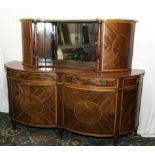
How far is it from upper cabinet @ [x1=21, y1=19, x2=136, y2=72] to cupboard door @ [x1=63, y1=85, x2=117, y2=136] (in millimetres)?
304

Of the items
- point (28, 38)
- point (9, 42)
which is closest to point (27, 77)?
point (28, 38)

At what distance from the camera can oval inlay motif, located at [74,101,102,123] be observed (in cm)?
237

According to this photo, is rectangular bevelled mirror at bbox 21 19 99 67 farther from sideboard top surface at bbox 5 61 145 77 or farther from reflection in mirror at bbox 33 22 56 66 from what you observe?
sideboard top surface at bbox 5 61 145 77

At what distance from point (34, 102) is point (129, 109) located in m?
1.11

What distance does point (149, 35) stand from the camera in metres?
2.56

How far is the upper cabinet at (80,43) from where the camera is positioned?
7.66 feet

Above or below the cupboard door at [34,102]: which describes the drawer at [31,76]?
above

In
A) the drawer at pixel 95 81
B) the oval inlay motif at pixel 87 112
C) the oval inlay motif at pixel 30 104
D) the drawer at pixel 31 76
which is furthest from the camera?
the oval inlay motif at pixel 30 104

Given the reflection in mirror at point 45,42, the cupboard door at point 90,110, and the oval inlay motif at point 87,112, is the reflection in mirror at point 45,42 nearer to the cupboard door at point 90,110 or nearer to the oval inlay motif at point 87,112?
the cupboard door at point 90,110

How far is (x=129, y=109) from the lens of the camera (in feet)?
8.04

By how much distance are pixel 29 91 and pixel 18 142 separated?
0.62 meters

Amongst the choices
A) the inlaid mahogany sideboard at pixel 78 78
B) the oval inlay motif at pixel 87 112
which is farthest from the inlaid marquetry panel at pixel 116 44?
the oval inlay motif at pixel 87 112
